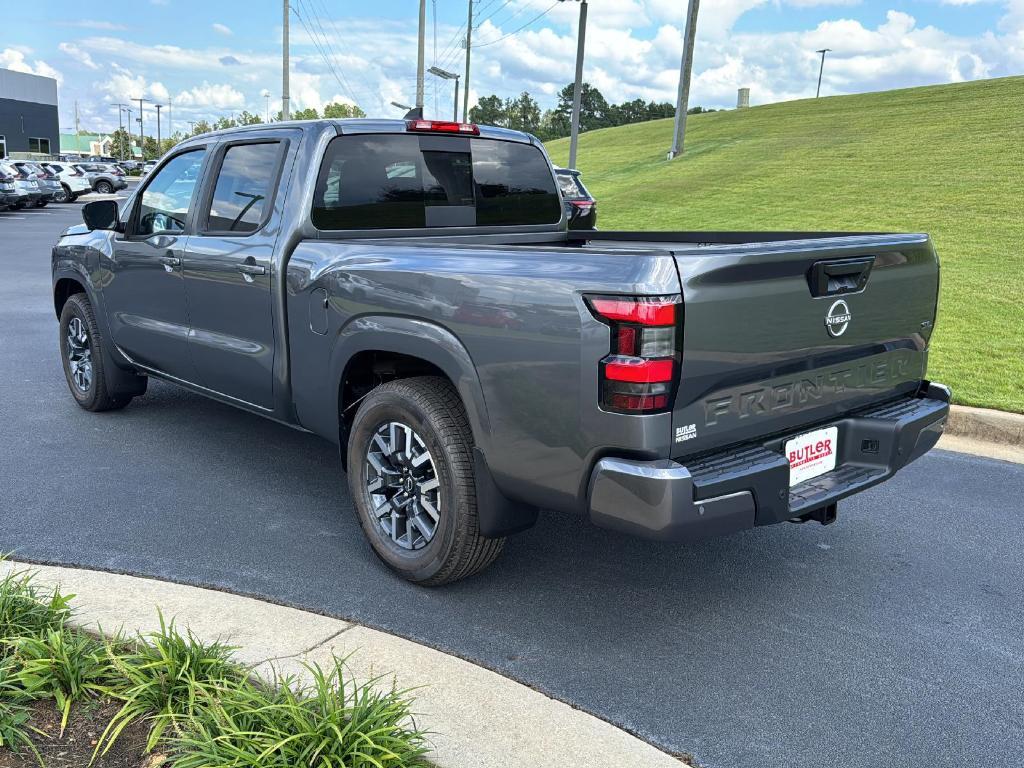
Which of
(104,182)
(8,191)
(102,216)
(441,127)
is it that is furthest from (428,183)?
(104,182)

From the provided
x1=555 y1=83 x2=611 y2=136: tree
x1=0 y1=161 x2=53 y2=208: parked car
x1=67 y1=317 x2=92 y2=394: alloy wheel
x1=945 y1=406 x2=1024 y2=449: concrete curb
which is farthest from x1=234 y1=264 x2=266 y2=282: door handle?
x1=555 y1=83 x2=611 y2=136: tree

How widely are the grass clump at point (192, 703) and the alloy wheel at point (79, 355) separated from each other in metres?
3.54

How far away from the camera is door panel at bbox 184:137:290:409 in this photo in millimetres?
4426

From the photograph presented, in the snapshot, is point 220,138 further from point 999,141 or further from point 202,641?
point 999,141

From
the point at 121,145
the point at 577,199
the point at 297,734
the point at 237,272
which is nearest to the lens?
the point at 297,734

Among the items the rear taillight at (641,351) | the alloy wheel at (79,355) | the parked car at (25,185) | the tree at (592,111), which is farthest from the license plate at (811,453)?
the tree at (592,111)

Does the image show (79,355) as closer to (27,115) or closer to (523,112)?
(27,115)

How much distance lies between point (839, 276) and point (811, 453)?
2.17ft

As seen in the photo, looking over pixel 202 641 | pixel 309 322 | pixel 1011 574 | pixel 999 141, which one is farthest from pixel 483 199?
pixel 999 141

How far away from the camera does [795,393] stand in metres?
3.32

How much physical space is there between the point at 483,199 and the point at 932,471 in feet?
10.1

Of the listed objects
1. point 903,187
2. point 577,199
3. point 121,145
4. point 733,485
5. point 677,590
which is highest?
point 121,145

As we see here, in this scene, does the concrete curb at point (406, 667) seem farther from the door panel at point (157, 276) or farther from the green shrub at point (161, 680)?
the door panel at point (157, 276)

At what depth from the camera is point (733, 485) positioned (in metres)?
3.01
